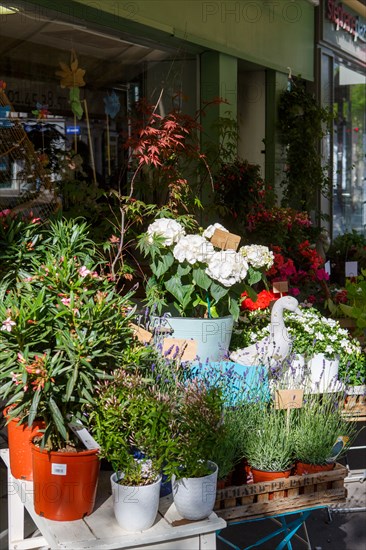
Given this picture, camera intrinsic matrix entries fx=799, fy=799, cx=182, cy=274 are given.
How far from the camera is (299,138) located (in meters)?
10.1

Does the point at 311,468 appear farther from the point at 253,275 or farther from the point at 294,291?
the point at 294,291

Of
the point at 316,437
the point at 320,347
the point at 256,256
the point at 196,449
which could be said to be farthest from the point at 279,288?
the point at 196,449

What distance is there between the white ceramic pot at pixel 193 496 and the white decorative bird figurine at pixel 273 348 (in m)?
1.12

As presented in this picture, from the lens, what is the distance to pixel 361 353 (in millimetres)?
4223

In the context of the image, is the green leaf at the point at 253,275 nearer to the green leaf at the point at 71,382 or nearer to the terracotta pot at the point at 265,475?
the terracotta pot at the point at 265,475

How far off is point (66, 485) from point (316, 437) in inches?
42.8

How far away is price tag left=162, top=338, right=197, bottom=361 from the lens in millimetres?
3523

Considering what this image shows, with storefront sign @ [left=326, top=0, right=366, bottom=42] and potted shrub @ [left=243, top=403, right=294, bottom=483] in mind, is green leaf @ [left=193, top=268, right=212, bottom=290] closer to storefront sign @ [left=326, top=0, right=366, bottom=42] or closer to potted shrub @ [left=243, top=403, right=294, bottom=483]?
potted shrub @ [left=243, top=403, right=294, bottom=483]

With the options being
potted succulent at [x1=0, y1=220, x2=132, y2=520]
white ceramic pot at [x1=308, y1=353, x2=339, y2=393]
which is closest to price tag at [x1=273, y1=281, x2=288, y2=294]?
white ceramic pot at [x1=308, y1=353, x2=339, y2=393]

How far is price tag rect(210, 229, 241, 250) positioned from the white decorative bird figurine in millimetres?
364

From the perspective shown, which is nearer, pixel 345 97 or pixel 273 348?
pixel 273 348

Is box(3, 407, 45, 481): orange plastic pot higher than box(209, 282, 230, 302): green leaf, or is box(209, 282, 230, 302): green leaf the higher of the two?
box(209, 282, 230, 302): green leaf

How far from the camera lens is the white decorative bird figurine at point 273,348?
3775mm

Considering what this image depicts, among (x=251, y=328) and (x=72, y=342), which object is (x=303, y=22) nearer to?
(x=251, y=328)
